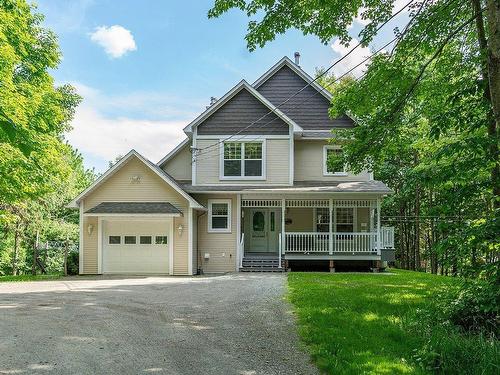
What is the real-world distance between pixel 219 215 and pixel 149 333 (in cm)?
1175

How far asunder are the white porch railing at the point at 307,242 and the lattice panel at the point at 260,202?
4.74ft

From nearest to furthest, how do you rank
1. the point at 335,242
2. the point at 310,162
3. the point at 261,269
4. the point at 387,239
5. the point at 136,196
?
the point at 136,196 < the point at 261,269 < the point at 387,239 < the point at 335,242 < the point at 310,162

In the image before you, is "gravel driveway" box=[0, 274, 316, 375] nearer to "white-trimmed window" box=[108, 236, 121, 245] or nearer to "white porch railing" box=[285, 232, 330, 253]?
"white-trimmed window" box=[108, 236, 121, 245]

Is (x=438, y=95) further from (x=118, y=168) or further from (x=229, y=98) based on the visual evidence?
(x=118, y=168)

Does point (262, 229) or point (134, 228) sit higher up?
point (134, 228)

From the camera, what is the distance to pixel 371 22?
31.9 feet

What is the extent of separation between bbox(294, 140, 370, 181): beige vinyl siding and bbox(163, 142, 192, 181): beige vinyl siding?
15.8ft

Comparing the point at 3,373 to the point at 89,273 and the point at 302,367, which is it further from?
the point at 89,273

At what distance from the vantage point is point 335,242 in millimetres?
18328

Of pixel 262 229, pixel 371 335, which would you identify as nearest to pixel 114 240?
pixel 262 229

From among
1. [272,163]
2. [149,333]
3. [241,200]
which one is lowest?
[149,333]

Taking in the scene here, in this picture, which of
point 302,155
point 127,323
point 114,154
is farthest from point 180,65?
point 114,154

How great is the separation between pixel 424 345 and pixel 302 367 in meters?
1.64

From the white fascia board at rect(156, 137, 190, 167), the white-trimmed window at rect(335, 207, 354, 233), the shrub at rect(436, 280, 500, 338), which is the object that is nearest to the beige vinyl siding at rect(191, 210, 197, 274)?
the white fascia board at rect(156, 137, 190, 167)
